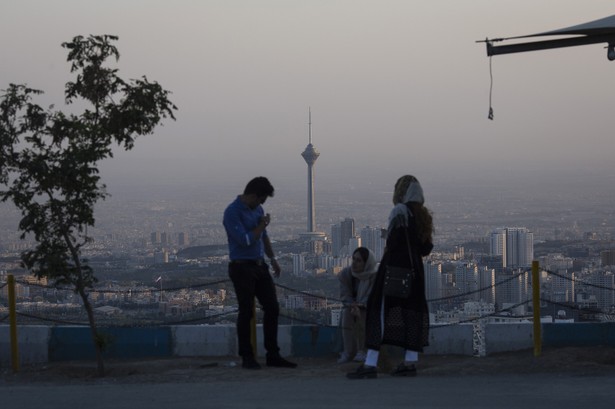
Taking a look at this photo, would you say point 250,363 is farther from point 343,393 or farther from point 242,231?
point 343,393

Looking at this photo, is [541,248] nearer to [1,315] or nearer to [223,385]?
[1,315]

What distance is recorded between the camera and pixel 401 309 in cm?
1068

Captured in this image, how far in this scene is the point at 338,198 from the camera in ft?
170

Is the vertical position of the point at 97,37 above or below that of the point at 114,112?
above

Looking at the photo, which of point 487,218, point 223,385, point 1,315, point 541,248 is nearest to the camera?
point 223,385

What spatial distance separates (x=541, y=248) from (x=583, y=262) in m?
3.96

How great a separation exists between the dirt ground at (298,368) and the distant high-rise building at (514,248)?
9.90 metres

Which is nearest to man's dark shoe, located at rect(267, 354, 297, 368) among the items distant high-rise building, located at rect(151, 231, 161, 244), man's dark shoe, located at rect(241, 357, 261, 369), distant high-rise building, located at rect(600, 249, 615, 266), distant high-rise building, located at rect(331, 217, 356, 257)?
man's dark shoe, located at rect(241, 357, 261, 369)

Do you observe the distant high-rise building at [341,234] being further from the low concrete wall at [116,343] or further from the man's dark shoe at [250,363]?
the man's dark shoe at [250,363]

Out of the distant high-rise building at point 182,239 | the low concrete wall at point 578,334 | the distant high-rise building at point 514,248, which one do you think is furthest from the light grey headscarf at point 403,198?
the distant high-rise building at point 182,239

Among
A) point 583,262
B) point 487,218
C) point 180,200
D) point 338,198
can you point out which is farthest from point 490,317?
point 338,198

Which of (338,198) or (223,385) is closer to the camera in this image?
(223,385)

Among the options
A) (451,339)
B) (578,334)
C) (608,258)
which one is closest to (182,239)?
(608,258)

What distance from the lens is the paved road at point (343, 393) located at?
29.0 feet
